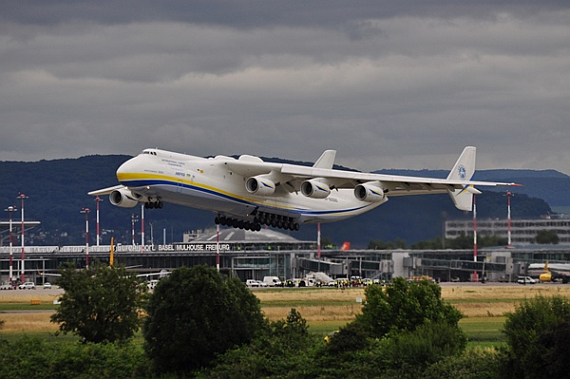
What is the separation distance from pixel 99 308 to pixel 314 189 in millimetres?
9800

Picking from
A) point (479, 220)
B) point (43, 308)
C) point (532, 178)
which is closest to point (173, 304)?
point (43, 308)

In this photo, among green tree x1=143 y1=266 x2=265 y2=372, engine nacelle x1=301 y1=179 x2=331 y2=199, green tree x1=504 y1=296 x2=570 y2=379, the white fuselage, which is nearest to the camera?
green tree x1=504 y1=296 x2=570 y2=379

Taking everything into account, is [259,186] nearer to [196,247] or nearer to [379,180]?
[379,180]

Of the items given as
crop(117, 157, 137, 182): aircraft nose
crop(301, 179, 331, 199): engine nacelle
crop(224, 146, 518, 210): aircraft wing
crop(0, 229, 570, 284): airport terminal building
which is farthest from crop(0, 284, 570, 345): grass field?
crop(0, 229, 570, 284): airport terminal building

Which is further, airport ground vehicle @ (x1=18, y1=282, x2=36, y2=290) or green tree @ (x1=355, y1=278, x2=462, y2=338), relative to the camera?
airport ground vehicle @ (x1=18, y1=282, x2=36, y2=290)

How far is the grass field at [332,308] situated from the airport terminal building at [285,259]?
499 inches

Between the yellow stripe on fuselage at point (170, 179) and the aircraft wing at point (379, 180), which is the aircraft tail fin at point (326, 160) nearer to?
the aircraft wing at point (379, 180)

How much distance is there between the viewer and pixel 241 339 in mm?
32875

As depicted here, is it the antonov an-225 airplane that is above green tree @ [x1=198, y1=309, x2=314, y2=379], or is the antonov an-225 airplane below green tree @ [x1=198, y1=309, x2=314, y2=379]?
above

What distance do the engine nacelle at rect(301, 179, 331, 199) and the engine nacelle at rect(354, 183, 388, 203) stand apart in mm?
1254

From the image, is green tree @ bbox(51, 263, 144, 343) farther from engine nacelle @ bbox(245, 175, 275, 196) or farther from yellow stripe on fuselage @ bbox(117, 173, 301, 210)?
engine nacelle @ bbox(245, 175, 275, 196)

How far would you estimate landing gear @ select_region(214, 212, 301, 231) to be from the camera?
43375 mm

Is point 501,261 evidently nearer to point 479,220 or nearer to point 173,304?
point 479,220

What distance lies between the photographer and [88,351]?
111 ft
